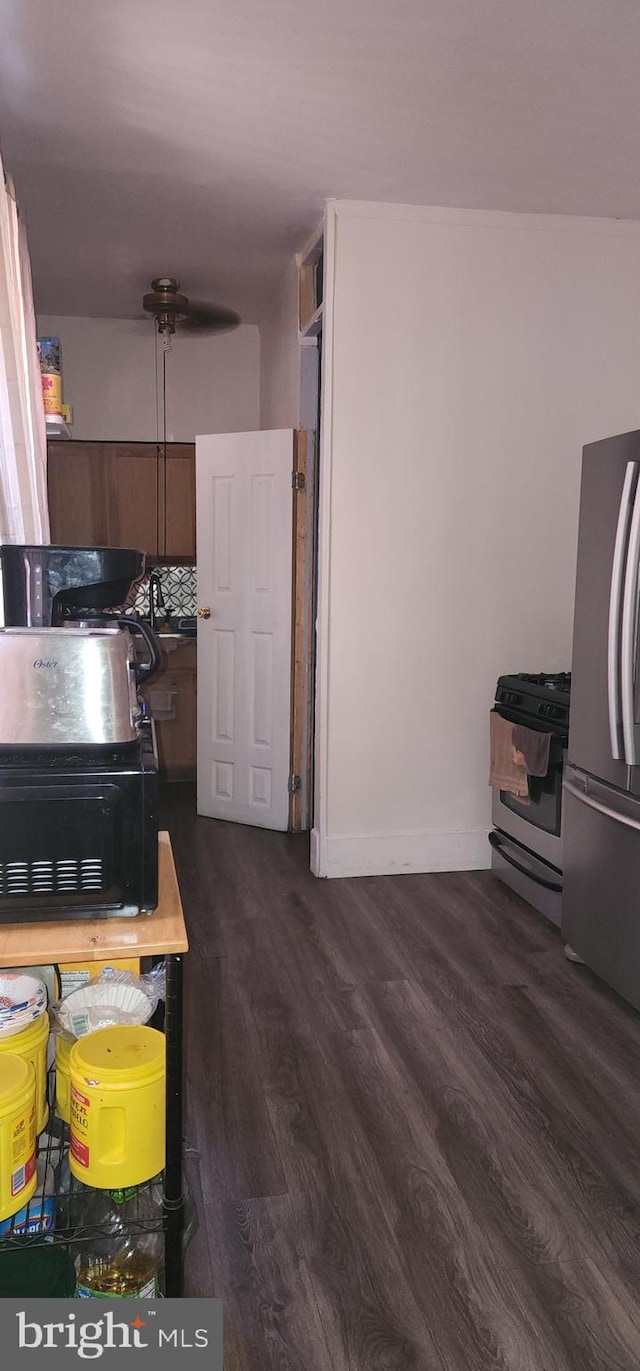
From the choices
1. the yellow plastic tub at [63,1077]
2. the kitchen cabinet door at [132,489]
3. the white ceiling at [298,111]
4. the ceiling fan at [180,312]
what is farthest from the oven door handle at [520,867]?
the ceiling fan at [180,312]

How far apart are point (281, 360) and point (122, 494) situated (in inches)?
51.9

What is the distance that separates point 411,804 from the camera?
4.04 m

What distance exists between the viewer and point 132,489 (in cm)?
572

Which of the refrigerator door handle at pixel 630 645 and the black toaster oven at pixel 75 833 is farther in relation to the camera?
the refrigerator door handle at pixel 630 645

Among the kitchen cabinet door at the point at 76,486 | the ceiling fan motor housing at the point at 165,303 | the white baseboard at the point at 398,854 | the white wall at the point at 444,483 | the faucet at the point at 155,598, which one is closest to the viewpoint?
the white wall at the point at 444,483

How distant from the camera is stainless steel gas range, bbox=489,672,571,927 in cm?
342

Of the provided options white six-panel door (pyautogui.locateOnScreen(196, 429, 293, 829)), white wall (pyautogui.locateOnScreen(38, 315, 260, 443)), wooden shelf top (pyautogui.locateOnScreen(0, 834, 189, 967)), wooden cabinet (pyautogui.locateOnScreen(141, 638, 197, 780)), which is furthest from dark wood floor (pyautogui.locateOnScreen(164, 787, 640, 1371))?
white wall (pyautogui.locateOnScreen(38, 315, 260, 443))

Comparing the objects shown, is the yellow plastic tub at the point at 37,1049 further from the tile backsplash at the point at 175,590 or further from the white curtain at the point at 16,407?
the tile backsplash at the point at 175,590

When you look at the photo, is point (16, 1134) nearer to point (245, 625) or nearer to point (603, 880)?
point (603, 880)

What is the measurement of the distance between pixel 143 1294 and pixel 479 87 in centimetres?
301

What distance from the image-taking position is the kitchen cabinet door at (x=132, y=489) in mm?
5699

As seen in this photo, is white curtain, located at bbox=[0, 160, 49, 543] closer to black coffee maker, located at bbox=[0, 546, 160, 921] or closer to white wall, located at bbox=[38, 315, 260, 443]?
black coffee maker, located at bbox=[0, 546, 160, 921]

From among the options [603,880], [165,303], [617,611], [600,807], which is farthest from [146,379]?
[603,880]

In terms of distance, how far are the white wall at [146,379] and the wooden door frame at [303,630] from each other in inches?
63.4
